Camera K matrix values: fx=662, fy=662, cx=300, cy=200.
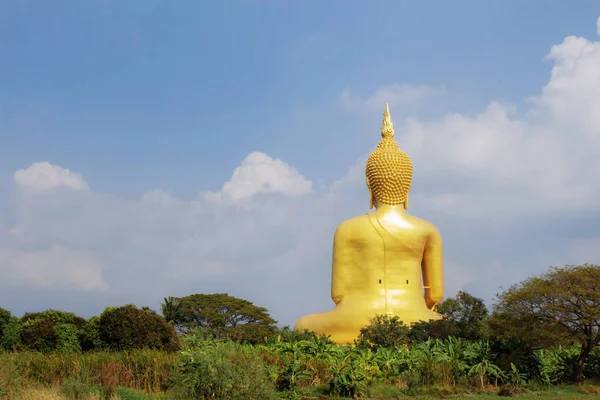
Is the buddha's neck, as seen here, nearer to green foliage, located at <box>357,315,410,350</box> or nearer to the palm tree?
green foliage, located at <box>357,315,410,350</box>

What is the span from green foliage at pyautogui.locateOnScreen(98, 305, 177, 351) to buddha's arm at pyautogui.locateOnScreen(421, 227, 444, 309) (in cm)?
1584

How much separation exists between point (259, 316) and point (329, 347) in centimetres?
2260

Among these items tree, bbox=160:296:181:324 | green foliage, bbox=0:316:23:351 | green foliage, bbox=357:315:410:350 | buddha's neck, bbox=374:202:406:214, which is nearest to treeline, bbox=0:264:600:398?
green foliage, bbox=0:316:23:351

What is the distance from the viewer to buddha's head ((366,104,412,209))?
104 ft

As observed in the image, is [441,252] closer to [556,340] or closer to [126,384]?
[556,340]

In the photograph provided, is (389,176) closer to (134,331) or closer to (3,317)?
(134,331)

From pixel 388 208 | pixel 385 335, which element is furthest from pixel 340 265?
pixel 385 335

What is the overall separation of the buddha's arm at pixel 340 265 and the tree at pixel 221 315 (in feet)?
28.0

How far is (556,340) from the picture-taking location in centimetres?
1781

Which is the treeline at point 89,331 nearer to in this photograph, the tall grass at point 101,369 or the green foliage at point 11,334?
the green foliage at point 11,334

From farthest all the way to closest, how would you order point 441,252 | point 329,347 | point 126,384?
point 441,252, point 329,347, point 126,384

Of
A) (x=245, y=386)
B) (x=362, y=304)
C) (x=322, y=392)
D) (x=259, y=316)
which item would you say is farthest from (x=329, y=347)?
(x=259, y=316)

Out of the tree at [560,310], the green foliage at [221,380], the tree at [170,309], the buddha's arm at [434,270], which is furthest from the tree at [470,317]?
the tree at [170,309]

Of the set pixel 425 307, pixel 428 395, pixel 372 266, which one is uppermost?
pixel 372 266
